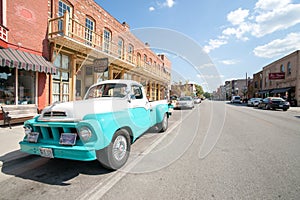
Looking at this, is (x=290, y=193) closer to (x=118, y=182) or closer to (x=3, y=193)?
(x=118, y=182)

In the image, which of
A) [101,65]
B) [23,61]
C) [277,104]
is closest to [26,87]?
[23,61]

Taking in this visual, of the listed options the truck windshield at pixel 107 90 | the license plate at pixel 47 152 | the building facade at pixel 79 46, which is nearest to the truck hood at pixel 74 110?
the license plate at pixel 47 152

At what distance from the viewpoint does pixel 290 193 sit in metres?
2.53

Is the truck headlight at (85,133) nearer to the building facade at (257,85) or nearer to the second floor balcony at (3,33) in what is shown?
the second floor balcony at (3,33)

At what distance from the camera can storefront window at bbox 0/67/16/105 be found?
709cm

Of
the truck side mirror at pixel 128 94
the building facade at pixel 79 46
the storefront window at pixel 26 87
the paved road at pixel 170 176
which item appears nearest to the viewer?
the paved road at pixel 170 176

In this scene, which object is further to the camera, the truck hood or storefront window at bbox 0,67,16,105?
storefront window at bbox 0,67,16,105

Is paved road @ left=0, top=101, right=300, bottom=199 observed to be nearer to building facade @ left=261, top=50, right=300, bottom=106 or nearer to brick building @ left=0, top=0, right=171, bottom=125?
brick building @ left=0, top=0, right=171, bottom=125

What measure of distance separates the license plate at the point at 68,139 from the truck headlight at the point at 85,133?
16 cm

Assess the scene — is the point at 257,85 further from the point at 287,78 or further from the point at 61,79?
the point at 61,79

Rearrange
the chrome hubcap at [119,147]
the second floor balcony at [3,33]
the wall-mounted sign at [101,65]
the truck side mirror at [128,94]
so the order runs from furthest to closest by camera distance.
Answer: the wall-mounted sign at [101,65]
the second floor balcony at [3,33]
the truck side mirror at [128,94]
the chrome hubcap at [119,147]

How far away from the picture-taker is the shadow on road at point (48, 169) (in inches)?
121

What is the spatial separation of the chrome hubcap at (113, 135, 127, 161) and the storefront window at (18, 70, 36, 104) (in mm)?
7140

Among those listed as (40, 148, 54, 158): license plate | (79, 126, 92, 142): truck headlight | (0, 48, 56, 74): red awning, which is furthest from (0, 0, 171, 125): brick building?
(79, 126, 92, 142): truck headlight
